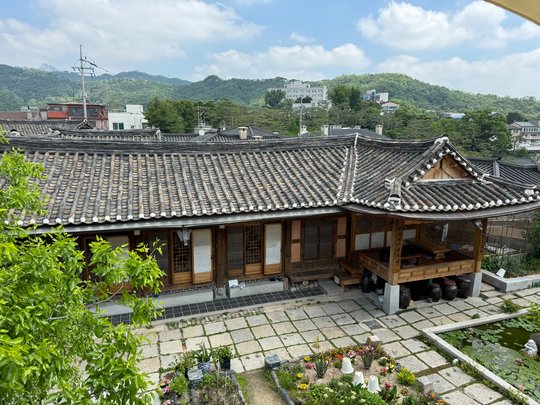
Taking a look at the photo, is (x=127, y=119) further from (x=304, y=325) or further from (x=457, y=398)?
(x=457, y=398)

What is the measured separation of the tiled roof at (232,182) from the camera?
10352 mm

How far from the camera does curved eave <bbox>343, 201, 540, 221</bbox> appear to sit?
33.9ft

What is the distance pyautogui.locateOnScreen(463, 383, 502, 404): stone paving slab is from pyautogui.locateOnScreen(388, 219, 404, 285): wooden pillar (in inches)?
144

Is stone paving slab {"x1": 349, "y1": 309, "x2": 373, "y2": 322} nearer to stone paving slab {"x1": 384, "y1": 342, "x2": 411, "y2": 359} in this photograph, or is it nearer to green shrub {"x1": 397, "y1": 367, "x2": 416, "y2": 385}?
stone paving slab {"x1": 384, "y1": 342, "x2": 411, "y2": 359}

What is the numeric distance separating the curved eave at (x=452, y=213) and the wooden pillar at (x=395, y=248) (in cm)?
104

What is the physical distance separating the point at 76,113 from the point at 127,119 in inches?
385

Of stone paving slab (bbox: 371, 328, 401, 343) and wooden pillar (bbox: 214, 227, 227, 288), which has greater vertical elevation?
wooden pillar (bbox: 214, 227, 227, 288)

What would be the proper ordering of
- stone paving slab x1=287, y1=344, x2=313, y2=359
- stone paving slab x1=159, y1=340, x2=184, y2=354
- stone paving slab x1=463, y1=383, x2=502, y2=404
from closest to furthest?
stone paving slab x1=463, y1=383, x2=502, y2=404
stone paving slab x1=287, y1=344, x2=313, y2=359
stone paving slab x1=159, y1=340, x2=184, y2=354

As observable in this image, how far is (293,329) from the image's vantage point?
10.8 metres

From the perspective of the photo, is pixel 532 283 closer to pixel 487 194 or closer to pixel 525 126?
pixel 487 194

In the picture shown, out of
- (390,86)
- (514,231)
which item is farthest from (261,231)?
(390,86)

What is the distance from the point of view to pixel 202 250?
12.1 metres

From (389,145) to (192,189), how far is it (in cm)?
825

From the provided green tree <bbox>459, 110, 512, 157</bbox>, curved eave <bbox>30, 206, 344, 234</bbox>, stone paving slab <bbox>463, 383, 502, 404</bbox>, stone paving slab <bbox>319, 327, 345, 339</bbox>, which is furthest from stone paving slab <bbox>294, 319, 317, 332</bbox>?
green tree <bbox>459, 110, 512, 157</bbox>
